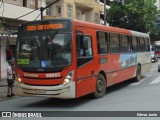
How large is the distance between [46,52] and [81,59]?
3.96 feet

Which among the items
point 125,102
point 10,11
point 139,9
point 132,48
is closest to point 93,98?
point 125,102

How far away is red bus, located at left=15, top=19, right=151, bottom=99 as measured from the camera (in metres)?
11.2

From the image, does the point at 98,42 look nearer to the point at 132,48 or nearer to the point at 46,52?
the point at 46,52

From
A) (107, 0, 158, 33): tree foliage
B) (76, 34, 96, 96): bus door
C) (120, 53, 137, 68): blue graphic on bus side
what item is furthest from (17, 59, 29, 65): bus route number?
(107, 0, 158, 33): tree foliage

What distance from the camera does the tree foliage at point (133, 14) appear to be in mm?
44094

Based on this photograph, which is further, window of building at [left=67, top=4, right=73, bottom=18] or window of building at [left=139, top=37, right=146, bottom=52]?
window of building at [left=67, top=4, right=73, bottom=18]

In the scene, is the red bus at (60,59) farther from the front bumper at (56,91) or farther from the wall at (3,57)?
the wall at (3,57)

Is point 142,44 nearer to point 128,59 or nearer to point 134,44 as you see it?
point 134,44

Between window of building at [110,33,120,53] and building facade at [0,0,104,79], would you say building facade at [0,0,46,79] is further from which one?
window of building at [110,33,120,53]

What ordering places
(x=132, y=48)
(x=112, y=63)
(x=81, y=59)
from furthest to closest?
1. (x=132, y=48)
2. (x=112, y=63)
3. (x=81, y=59)

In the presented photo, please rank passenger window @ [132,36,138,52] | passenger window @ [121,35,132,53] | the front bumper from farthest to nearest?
passenger window @ [132,36,138,52]
passenger window @ [121,35,132,53]
the front bumper

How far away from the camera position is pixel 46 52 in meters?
11.5

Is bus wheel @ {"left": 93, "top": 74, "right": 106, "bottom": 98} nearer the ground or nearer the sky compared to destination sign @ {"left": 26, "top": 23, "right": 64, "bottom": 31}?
nearer the ground

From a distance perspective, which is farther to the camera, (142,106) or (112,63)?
(112,63)
